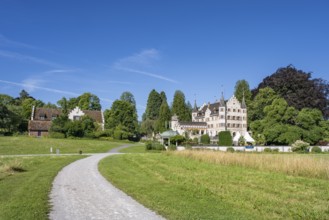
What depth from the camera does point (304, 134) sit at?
5497 cm

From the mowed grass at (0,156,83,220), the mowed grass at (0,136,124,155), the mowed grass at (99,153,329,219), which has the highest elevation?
the mowed grass at (0,136,124,155)

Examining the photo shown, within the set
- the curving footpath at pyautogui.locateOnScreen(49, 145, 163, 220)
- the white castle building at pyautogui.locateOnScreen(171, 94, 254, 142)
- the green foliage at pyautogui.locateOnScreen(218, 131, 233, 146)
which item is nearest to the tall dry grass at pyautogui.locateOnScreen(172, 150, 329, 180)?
the curving footpath at pyautogui.locateOnScreen(49, 145, 163, 220)

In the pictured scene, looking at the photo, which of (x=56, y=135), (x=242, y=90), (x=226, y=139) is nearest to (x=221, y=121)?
(x=242, y=90)

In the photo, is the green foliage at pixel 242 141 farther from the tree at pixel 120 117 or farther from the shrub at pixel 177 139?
the tree at pixel 120 117

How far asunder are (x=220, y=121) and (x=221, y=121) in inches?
9.6

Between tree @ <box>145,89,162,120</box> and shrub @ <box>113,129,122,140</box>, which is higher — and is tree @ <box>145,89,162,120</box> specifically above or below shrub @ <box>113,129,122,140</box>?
above

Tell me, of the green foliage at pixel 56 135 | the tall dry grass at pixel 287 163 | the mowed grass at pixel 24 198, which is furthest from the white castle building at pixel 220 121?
the mowed grass at pixel 24 198

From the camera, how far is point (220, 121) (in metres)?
79.8

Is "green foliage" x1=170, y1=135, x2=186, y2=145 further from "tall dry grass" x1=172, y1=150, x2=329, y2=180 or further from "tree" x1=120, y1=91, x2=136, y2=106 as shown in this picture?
"tree" x1=120, y1=91, x2=136, y2=106

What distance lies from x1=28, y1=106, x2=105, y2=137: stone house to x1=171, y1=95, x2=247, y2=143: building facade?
66.4ft

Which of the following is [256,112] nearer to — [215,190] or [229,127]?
[229,127]

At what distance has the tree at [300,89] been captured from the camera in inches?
2450

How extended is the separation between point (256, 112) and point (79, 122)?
37.7m

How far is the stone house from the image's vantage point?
2643 inches
